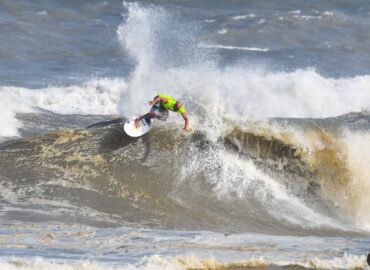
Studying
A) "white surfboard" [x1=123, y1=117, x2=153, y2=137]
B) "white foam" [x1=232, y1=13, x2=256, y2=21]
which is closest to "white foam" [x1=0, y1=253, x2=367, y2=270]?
"white surfboard" [x1=123, y1=117, x2=153, y2=137]

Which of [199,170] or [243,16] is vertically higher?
[243,16]

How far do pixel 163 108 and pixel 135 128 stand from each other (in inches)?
24.3

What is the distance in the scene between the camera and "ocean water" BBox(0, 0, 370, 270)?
30.3ft

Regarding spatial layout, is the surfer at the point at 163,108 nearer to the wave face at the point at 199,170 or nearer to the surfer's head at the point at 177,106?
the surfer's head at the point at 177,106

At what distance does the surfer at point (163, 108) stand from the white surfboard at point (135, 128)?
0.21 ft

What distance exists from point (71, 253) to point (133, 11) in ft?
36.0

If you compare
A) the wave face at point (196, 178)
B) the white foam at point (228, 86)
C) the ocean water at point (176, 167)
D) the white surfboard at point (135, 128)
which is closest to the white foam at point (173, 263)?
the ocean water at point (176, 167)

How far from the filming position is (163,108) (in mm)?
13719

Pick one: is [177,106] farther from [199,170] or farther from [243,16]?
[243,16]

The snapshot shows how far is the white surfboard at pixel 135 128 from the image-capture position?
13.8 meters

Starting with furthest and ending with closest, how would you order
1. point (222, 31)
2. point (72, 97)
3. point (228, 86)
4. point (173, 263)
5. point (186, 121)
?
point (222, 31) → point (72, 97) → point (228, 86) → point (186, 121) → point (173, 263)

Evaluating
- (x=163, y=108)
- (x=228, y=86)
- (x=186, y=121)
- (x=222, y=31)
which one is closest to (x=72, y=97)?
(x=228, y=86)

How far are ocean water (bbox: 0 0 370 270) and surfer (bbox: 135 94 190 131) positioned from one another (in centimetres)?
37

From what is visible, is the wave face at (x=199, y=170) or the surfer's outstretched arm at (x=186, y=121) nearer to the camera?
the wave face at (x=199, y=170)
